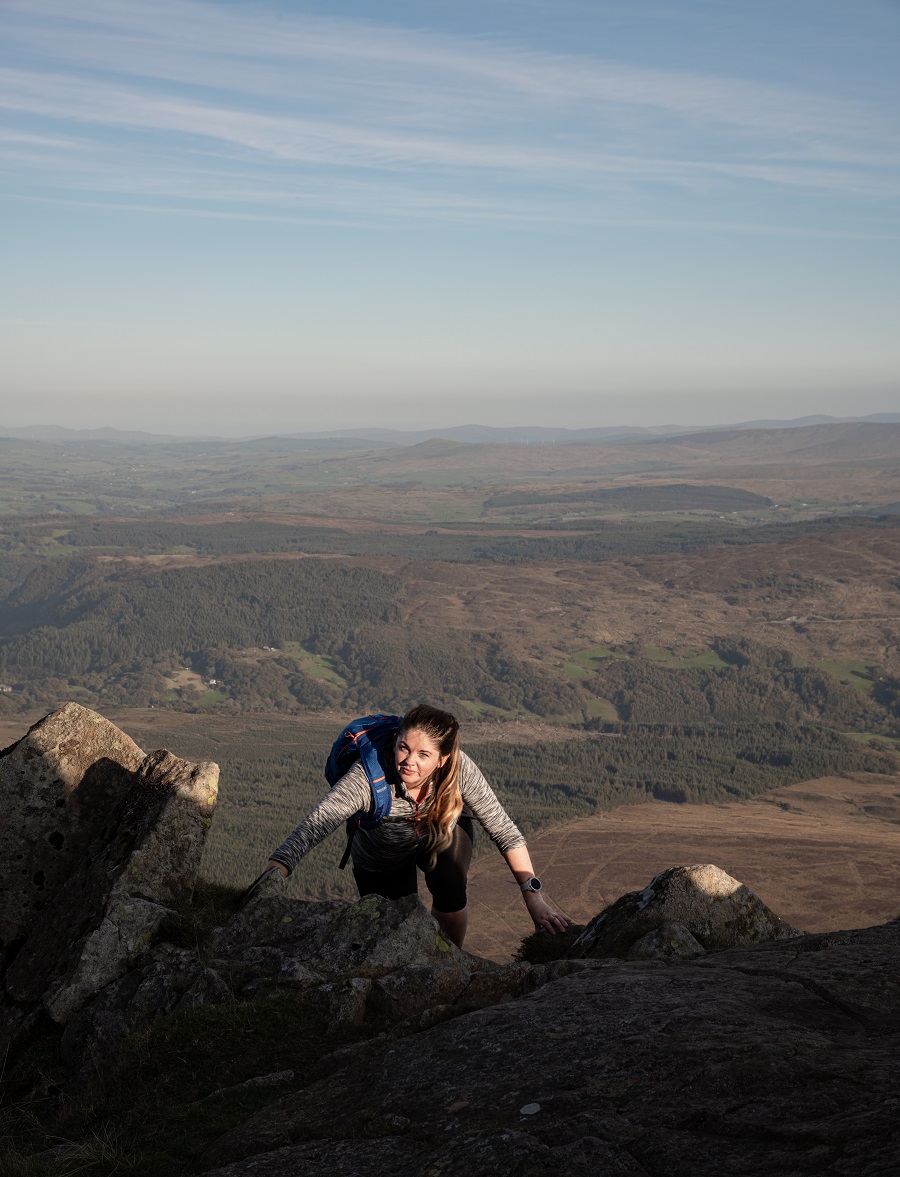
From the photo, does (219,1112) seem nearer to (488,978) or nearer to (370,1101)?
(370,1101)

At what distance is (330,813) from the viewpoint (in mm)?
10508

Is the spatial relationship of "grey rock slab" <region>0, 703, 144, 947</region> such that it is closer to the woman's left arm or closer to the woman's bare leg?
the woman's bare leg

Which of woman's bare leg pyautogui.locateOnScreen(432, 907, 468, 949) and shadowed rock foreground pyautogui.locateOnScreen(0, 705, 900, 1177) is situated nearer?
shadowed rock foreground pyautogui.locateOnScreen(0, 705, 900, 1177)

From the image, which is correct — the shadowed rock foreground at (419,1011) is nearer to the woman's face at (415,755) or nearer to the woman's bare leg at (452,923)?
the woman's bare leg at (452,923)

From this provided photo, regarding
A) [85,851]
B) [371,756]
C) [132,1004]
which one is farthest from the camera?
[85,851]

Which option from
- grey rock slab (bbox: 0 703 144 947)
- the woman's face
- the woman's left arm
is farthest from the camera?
grey rock slab (bbox: 0 703 144 947)

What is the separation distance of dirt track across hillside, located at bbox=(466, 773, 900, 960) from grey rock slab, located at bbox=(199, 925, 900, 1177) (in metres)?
90.1

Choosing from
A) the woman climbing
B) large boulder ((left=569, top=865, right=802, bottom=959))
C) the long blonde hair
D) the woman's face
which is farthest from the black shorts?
large boulder ((left=569, top=865, right=802, bottom=959))

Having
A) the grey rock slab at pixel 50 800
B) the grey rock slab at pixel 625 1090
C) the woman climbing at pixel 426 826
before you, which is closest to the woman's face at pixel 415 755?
the woman climbing at pixel 426 826

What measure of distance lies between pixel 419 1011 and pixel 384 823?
2.02 metres

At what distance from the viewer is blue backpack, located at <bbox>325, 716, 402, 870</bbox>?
10.7m

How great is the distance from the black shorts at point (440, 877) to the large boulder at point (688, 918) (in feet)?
6.33

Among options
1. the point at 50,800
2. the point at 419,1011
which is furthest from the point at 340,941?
the point at 50,800

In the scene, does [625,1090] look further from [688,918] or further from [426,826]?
[688,918]
